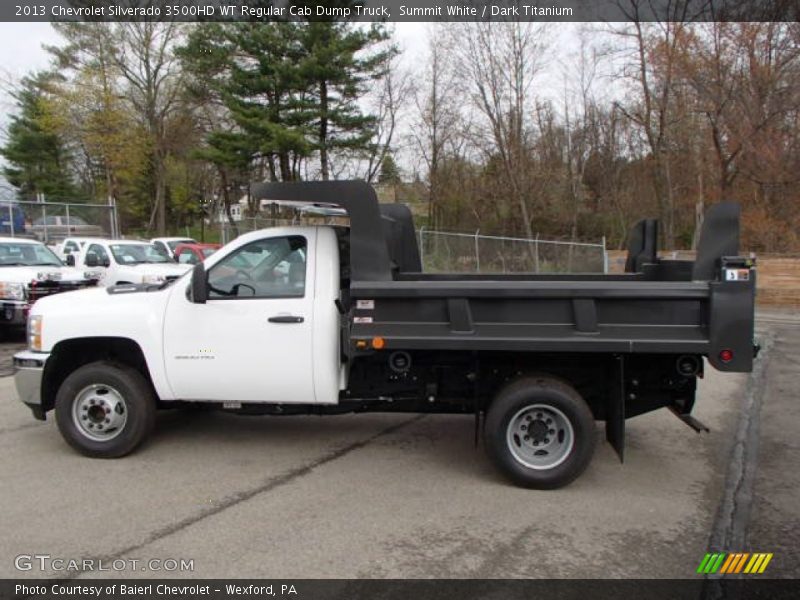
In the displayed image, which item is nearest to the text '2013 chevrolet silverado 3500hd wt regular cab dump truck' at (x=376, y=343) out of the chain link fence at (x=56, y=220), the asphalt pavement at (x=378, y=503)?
the asphalt pavement at (x=378, y=503)

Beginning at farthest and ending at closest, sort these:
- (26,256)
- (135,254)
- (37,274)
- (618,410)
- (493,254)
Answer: (493,254)
(135,254)
(26,256)
(37,274)
(618,410)

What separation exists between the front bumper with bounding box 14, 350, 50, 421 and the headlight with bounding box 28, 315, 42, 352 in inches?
2.4

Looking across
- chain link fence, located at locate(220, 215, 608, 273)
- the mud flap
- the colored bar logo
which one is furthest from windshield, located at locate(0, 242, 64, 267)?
the colored bar logo

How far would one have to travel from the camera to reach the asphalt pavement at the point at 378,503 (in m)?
3.88

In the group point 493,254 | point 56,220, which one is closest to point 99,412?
point 493,254

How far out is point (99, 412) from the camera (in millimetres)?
5555

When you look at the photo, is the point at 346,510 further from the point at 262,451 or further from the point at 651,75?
the point at 651,75

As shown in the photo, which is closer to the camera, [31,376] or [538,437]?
[538,437]

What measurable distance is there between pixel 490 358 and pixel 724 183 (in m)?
25.0

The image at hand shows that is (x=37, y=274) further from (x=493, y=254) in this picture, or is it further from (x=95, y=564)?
(x=493, y=254)

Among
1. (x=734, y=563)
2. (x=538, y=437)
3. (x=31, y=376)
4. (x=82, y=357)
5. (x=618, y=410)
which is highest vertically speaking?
(x=82, y=357)

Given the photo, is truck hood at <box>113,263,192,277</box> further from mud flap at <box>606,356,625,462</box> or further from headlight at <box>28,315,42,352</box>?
mud flap at <box>606,356,625,462</box>

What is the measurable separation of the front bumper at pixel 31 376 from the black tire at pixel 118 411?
0.71 feet

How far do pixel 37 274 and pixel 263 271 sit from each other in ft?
26.8
